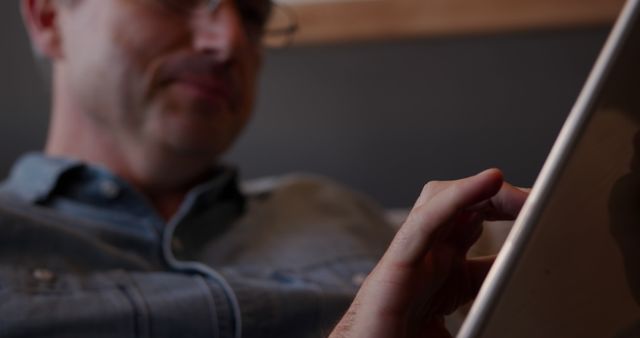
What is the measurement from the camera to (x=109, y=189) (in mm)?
667

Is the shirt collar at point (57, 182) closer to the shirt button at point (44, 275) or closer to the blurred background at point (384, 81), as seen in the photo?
the shirt button at point (44, 275)

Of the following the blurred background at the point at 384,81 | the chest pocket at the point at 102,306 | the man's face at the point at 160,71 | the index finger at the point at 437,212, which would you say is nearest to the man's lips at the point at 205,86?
the man's face at the point at 160,71

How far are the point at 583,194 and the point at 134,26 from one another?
58 cm

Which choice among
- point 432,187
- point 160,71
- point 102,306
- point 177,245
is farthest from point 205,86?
point 432,187

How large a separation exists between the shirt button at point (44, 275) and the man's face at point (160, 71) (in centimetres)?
21

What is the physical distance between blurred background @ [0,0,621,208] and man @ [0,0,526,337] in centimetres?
23

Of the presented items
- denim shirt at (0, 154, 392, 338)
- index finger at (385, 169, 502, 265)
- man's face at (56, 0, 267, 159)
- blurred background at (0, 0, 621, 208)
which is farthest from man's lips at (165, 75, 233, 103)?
index finger at (385, 169, 502, 265)

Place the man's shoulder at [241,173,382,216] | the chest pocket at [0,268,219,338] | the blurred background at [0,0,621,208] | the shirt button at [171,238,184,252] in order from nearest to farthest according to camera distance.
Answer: the chest pocket at [0,268,219,338] → the shirt button at [171,238,184,252] → the man's shoulder at [241,173,382,216] → the blurred background at [0,0,621,208]

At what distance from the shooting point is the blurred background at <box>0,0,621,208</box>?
999 millimetres

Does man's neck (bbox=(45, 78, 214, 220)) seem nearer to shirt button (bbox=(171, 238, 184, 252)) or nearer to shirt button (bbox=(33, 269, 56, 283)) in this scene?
shirt button (bbox=(171, 238, 184, 252))

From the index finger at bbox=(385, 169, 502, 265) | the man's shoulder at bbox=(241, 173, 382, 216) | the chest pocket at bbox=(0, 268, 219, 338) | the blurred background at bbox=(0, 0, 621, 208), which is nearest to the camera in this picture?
the index finger at bbox=(385, 169, 502, 265)

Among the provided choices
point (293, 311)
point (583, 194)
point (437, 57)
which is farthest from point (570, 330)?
point (437, 57)

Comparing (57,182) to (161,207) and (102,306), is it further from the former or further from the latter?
(102,306)

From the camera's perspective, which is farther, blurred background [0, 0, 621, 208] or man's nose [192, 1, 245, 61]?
blurred background [0, 0, 621, 208]
